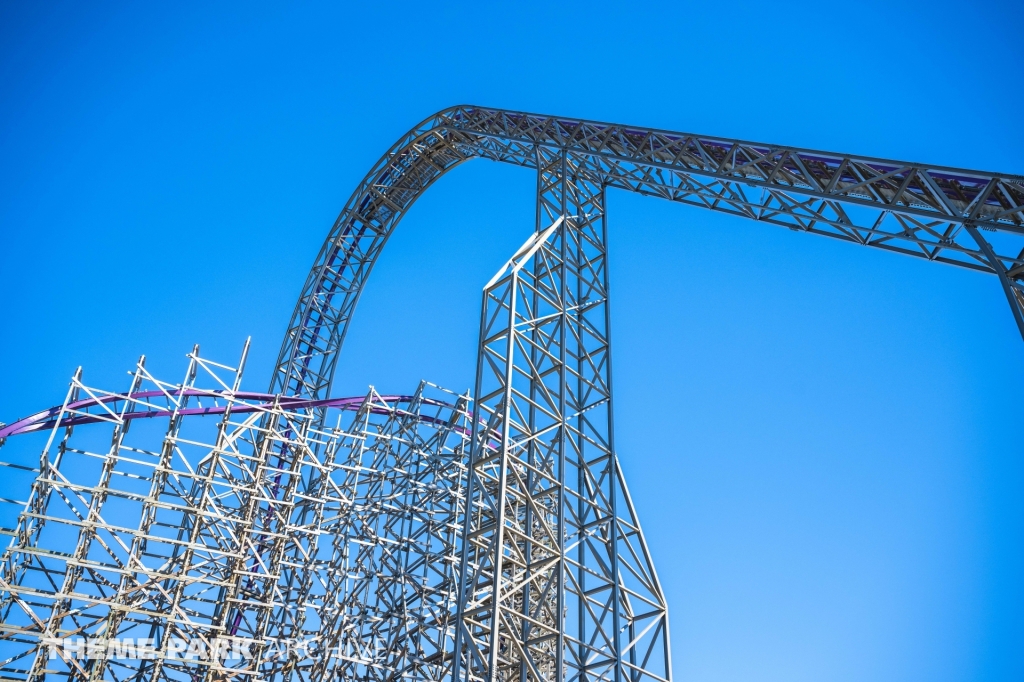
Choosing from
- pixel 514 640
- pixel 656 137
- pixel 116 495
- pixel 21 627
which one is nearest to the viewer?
pixel 514 640

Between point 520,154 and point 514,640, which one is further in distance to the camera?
point 520,154

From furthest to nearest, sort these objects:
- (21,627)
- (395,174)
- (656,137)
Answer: (395,174) < (656,137) < (21,627)

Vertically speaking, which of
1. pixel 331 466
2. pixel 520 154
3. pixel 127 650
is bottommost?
pixel 127 650

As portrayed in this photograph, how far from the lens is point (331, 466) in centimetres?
1595

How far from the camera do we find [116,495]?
44.7 feet

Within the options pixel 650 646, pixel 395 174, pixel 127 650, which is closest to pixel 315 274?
pixel 395 174

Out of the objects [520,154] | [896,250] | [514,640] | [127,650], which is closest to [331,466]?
[127,650]

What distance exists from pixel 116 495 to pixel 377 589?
480cm

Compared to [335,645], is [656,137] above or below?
above

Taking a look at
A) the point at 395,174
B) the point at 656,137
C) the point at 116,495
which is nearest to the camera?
the point at 116,495

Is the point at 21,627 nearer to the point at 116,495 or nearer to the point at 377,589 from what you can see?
the point at 116,495

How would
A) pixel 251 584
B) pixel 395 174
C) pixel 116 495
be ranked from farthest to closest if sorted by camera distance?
pixel 395 174 → pixel 251 584 → pixel 116 495

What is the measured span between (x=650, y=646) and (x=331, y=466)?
665 centimetres

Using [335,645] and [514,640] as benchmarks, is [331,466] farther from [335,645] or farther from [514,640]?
[514,640]
